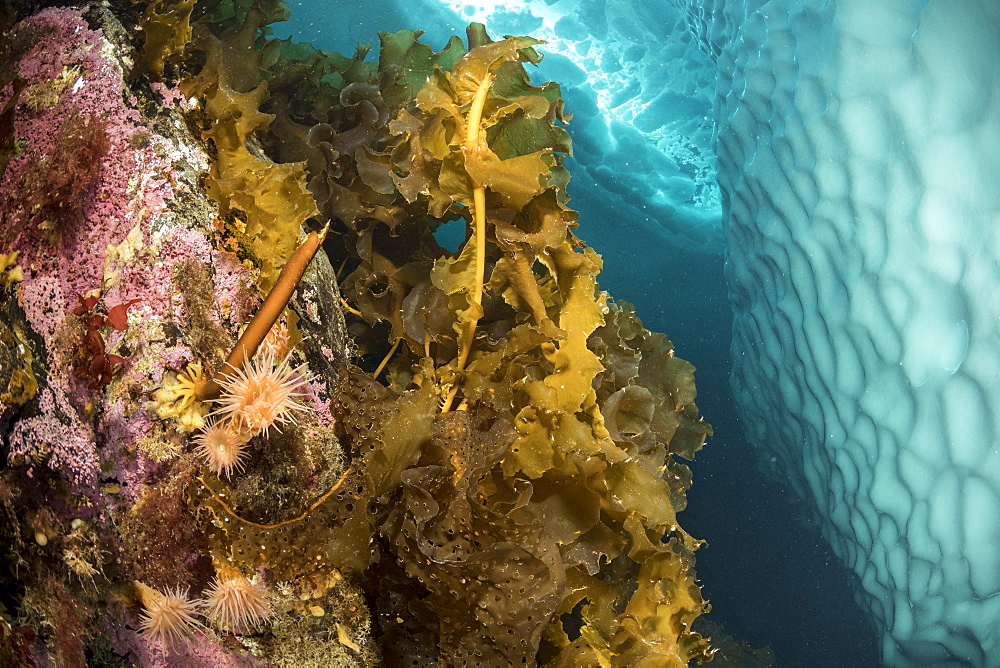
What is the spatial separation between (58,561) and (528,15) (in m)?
3.72

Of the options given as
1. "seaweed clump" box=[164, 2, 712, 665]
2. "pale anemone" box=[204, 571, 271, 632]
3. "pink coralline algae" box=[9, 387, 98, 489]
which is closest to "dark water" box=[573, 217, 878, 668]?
"seaweed clump" box=[164, 2, 712, 665]

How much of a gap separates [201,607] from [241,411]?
35cm

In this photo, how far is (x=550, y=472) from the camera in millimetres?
1182

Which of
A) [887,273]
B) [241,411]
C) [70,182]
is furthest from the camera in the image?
[887,273]

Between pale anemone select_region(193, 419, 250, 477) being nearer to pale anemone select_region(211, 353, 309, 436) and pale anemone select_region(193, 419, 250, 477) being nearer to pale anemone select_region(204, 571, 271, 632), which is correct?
pale anemone select_region(211, 353, 309, 436)

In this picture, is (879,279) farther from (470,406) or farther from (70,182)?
(70,182)

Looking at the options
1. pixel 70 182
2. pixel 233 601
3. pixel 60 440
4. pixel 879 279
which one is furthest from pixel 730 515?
pixel 70 182

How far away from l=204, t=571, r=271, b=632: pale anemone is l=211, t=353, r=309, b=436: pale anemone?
26 cm

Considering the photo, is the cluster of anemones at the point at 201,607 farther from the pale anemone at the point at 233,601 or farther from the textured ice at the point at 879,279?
the textured ice at the point at 879,279

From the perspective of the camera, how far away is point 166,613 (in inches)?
37.1

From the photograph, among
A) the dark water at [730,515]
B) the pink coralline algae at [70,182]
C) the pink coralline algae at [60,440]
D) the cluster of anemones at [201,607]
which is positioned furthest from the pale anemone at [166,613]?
the dark water at [730,515]

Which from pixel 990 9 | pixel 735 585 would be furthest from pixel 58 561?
pixel 735 585

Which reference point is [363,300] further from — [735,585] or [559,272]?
[735,585]

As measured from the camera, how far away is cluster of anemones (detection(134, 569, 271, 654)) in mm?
946
